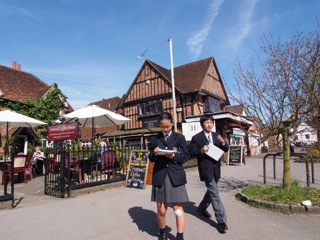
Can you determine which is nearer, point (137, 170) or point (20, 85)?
point (137, 170)

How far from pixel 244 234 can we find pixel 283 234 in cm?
60

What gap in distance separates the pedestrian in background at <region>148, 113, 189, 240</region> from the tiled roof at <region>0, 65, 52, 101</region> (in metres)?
19.6

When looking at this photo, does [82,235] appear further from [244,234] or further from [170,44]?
[170,44]

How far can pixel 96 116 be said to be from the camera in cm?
941

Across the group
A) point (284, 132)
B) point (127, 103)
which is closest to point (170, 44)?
point (127, 103)

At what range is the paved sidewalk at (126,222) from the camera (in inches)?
155

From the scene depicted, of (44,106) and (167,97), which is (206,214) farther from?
(44,106)

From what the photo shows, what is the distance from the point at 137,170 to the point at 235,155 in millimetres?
9417

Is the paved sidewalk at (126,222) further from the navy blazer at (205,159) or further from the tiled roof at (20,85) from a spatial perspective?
the tiled roof at (20,85)

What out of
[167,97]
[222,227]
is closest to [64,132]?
[222,227]

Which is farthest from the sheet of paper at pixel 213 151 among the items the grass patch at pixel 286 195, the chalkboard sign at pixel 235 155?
the chalkboard sign at pixel 235 155

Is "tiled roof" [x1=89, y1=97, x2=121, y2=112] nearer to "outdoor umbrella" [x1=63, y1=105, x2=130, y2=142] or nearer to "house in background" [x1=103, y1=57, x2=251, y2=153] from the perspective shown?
"house in background" [x1=103, y1=57, x2=251, y2=153]

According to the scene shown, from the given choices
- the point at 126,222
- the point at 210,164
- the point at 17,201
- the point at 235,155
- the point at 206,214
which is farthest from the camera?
the point at 235,155

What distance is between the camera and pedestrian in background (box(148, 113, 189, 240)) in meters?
3.40
